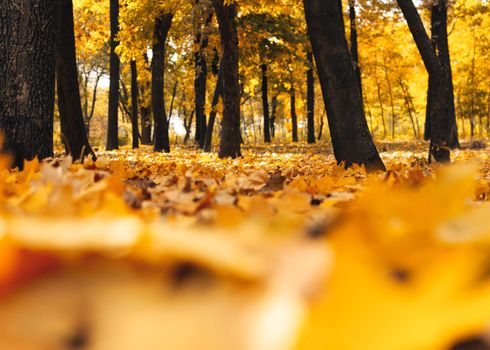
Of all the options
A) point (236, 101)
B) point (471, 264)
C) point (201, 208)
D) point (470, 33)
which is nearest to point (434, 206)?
point (471, 264)

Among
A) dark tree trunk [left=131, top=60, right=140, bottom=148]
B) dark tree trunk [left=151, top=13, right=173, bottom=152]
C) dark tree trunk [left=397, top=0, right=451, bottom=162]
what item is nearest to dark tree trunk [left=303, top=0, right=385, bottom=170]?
dark tree trunk [left=397, top=0, right=451, bottom=162]

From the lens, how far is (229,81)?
12195 millimetres

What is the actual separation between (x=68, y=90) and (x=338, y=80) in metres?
4.57

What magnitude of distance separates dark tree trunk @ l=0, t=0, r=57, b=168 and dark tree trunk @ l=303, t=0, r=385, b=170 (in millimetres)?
2740

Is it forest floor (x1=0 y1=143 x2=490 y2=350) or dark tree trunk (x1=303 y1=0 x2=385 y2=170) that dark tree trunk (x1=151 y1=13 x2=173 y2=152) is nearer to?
dark tree trunk (x1=303 y1=0 x2=385 y2=170)

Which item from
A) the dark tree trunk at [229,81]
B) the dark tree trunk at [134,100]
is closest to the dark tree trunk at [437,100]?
the dark tree trunk at [229,81]

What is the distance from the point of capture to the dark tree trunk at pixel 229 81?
476 inches

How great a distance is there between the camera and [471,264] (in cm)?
61

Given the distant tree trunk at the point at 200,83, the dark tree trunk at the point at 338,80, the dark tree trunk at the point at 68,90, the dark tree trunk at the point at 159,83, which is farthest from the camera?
the distant tree trunk at the point at 200,83

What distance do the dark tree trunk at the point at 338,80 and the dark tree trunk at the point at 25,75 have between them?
2.74 meters

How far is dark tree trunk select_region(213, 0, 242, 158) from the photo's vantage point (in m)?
12.1

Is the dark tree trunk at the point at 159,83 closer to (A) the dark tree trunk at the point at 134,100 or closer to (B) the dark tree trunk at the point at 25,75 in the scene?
(A) the dark tree trunk at the point at 134,100

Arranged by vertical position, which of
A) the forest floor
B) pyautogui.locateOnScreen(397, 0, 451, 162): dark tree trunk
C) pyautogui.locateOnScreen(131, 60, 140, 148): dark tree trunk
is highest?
pyautogui.locateOnScreen(131, 60, 140, 148): dark tree trunk

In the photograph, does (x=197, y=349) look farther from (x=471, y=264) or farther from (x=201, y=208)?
(x=201, y=208)
